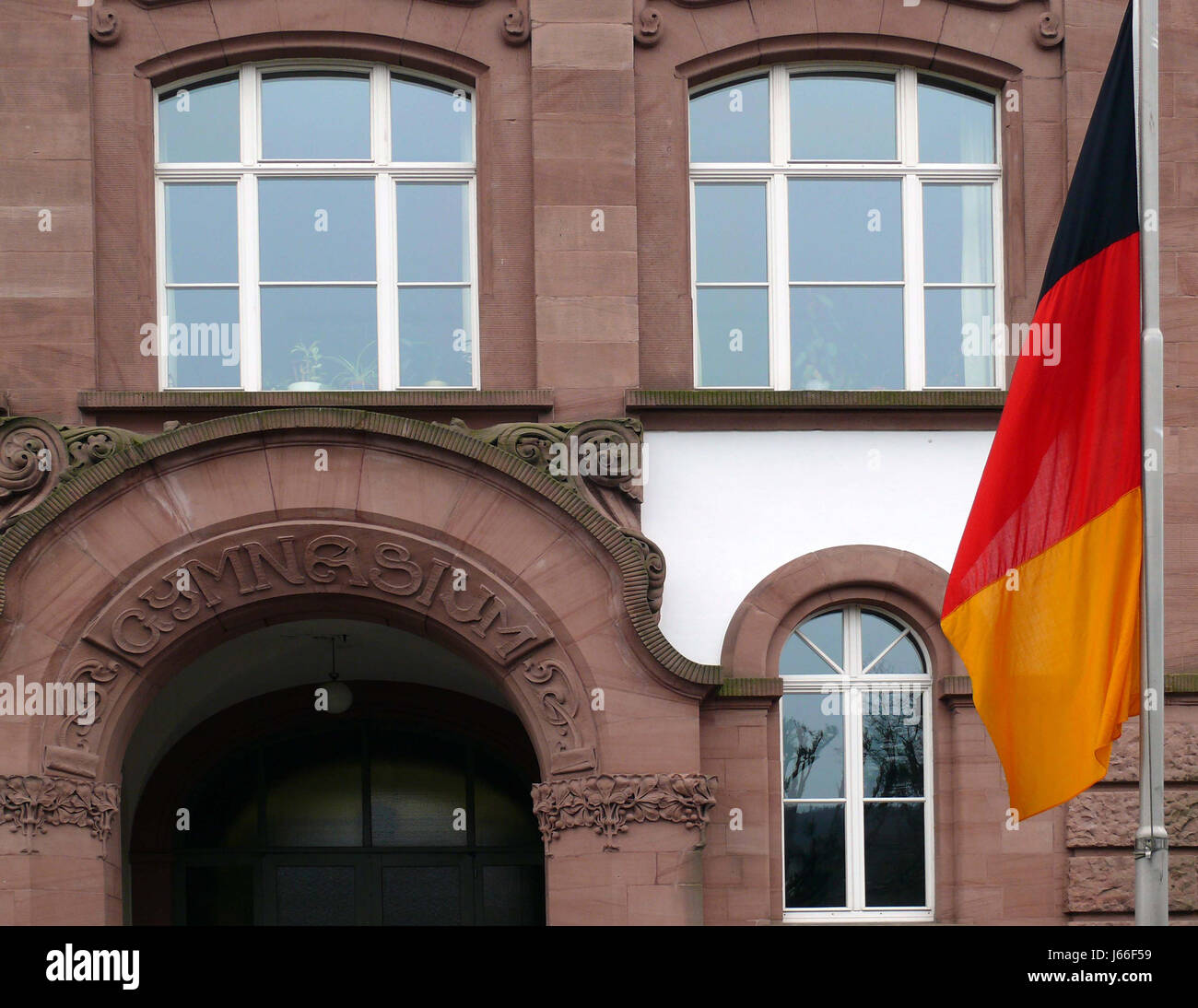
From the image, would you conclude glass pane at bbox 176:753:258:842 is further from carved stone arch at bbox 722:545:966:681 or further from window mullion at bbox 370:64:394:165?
window mullion at bbox 370:64:394:165

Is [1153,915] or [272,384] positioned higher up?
[272,384]

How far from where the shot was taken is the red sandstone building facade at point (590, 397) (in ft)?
41.1

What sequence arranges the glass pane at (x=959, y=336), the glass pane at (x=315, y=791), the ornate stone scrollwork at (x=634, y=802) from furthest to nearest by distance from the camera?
the glass pane at (x=315, y=791), the glass pane at (x=959, y=336), the ornate stone scrollwork at (x=634, y=802)

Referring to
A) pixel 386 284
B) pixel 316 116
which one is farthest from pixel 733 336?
pixel 316 116

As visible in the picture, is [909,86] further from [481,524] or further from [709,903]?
[709,903]

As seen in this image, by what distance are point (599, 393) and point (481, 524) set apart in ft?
4.05

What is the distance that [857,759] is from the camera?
13336mm

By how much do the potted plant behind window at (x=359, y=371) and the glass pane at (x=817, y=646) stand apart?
3338 mm

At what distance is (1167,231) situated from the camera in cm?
1339

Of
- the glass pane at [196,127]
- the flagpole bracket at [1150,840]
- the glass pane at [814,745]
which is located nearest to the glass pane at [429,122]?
the glass pane at [196,127]

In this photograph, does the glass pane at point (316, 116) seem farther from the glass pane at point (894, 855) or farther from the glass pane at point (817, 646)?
→ the glass pane at point (894, 855)

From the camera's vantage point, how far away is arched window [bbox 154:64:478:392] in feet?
44.3

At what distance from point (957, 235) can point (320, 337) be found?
448 cm

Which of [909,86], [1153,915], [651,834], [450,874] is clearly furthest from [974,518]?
[450,874]
